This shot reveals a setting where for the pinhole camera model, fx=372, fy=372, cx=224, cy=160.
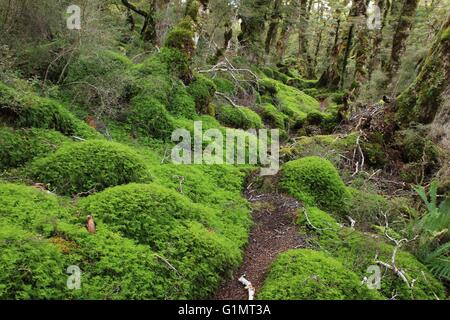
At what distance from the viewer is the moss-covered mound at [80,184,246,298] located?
3975 mm

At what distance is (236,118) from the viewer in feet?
33.7

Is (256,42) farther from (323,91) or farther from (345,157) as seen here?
(345,157)

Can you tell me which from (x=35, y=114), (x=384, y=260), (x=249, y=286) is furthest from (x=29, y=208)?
(x=384, y=260)

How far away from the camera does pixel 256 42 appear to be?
18891 mm

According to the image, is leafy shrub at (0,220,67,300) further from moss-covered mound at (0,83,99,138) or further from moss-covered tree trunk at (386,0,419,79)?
moss-covered tree trunk at (386,0,419,79)

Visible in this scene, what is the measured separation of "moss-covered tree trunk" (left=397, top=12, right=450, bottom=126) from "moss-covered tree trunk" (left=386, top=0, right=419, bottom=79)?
5106 mm

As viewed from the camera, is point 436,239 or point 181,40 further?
point 181,40

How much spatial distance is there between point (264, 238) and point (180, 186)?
4.99 ft

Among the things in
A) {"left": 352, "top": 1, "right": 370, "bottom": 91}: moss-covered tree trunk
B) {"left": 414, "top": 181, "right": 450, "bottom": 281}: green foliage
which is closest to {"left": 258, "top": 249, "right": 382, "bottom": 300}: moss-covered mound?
{"left": 414, "top": 181, "right": 450, "bottom": 281}: green foliage

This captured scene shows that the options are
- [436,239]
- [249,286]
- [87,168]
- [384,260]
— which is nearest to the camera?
[249,286]

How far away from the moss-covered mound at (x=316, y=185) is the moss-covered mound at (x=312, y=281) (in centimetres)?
206

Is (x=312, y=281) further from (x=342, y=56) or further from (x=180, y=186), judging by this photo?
(x=342, y=56)

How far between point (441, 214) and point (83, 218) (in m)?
4.59

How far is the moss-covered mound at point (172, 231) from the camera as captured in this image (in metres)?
3.97
